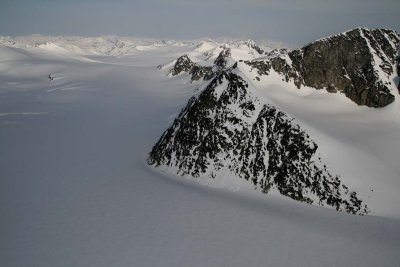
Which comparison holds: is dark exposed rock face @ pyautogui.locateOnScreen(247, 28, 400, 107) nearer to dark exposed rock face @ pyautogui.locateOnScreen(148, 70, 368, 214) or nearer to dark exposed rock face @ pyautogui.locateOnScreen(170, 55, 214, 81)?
dark exposed rock face @ pyautogui.locateOnScreen(148, 70, 368, 214)

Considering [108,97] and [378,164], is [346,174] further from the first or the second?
[108,97]

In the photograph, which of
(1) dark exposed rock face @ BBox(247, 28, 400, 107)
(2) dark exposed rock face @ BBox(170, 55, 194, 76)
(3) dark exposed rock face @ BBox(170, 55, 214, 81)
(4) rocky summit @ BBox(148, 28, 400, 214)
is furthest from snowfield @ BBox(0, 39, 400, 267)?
(2) dark exposed rock face @ BBox(170, 55, 194, 76)

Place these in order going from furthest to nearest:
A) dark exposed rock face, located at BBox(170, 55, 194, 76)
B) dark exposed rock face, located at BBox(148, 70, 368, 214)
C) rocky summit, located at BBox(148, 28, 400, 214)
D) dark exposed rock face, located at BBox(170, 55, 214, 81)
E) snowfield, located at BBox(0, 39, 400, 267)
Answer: dark exposed rock face, located at BBox(170, 55, 194, 76) < dark exposed rock face, located at BBox(170, 55, 214, 81) < rocky summit, located at BBox(148, 28, 400, 214) < dark exposed rock face, located at BBox(148, 70, 368, 214) < snowfield, located at BBox(0, 39, 400, 267)

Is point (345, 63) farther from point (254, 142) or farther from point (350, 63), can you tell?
point (254, 142)

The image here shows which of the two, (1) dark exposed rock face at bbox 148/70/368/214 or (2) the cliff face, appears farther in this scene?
(2) the cliff face

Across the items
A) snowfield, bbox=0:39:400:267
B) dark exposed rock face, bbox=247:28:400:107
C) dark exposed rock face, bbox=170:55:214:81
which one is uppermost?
dark exposed rock face, bbox=170:55:214:81

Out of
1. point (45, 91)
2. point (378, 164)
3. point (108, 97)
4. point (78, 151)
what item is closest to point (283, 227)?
point (378, 164)
